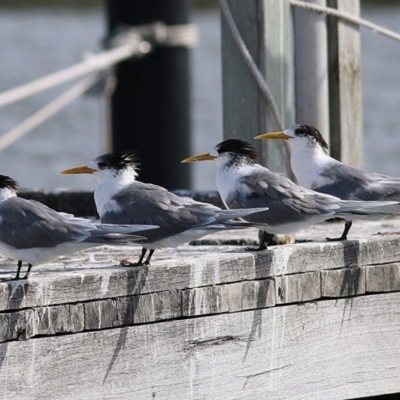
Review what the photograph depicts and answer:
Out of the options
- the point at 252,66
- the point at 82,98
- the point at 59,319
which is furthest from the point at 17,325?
the point at 82,98

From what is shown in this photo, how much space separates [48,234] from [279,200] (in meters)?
1.06

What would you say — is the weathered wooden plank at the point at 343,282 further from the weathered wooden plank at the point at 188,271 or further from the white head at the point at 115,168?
the white head at the point at 115,168

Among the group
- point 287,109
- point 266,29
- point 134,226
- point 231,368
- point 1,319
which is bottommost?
point 231,368

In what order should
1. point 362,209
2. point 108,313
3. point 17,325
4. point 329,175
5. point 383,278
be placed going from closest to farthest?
point 17,325 → point 108,313 → point 362,209 → point 383,278 → point 329,175

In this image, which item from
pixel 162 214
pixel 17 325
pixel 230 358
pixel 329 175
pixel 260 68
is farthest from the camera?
pixel 260 68

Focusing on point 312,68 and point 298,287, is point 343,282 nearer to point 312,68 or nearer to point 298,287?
point 298,287

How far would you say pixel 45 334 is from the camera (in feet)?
12.7

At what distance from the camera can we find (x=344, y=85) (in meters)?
6.39

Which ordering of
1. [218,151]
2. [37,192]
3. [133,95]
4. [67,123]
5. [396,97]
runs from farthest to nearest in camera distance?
[396,97] < [67,123] < [133,95] < [37,192] < [218,151]

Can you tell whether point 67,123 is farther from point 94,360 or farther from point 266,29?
point 94,360

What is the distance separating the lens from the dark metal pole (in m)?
9.11

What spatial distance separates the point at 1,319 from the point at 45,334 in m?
0.18

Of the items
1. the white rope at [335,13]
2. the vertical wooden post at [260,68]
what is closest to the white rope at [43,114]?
the vertical wooden post at [260,68]

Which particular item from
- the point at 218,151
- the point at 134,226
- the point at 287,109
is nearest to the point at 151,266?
the point at 134,226
